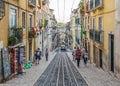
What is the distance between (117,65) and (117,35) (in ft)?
5.96

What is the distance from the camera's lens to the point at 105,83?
15.6 m

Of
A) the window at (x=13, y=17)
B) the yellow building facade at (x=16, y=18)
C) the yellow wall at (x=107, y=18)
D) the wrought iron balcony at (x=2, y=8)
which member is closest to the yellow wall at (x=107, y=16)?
the yellow wall at (x=107, y=18)

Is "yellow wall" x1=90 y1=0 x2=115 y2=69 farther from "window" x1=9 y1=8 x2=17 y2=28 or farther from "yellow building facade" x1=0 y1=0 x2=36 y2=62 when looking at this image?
"window" x1=9 y1=8 x2=17 y2=28

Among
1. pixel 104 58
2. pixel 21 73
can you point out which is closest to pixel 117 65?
pixel 104 58

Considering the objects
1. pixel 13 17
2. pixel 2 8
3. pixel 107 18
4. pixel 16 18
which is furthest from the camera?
pixel 107 18

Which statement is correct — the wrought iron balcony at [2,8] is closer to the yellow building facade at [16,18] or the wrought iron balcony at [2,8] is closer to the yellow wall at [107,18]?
the yellow building facade at [16,18]

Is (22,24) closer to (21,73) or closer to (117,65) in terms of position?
(21,73)

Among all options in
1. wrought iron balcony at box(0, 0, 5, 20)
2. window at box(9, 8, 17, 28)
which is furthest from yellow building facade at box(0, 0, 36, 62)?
wrought iron balcony at box(0, 0, 5, 20)

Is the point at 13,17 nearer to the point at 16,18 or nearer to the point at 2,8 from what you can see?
the point at 16,18

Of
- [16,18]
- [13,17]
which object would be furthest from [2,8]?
[16,18]

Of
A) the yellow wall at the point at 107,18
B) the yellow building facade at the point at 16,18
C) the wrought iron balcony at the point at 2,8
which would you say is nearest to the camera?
the wrought iron balcony at the point at 2,8

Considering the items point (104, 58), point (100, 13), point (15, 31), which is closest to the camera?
point (15, 31)

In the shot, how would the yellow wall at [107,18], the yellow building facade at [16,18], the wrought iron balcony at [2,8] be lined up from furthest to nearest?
1. the yellow wall at [107,18]
2. the yellow building facade at [16,18]
3. the wrought iron balcony at [2,8]

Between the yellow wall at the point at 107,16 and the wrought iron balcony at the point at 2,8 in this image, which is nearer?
the wrought iron balcony at the point at 2,8
